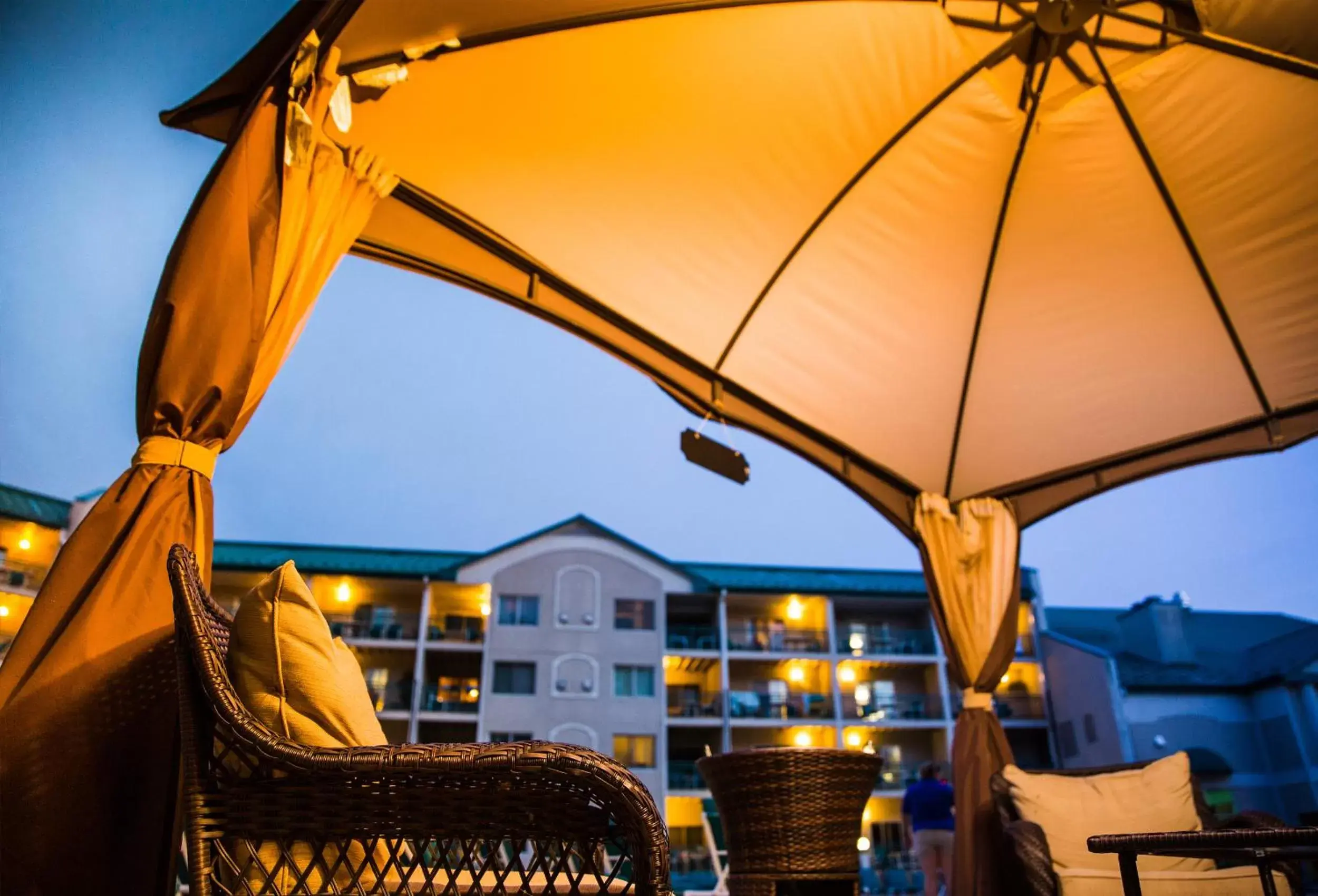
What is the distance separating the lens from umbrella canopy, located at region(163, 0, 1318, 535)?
3.31m

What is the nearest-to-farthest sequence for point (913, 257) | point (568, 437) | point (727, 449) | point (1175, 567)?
point (913, 257)
point (727, 449)
point (1175, 567)
point (568, 437)

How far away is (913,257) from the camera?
4.32 meters

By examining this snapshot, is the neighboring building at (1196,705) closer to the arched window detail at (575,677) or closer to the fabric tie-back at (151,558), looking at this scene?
the arched window detail at (575,677)

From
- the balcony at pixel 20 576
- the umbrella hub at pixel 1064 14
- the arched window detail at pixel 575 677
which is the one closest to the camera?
the umbrella hub at pixel 1064 14

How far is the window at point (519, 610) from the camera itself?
23.3 meters

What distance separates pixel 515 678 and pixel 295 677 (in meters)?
22.3

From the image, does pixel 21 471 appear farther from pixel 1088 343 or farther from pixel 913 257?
A: pixel 1088 343

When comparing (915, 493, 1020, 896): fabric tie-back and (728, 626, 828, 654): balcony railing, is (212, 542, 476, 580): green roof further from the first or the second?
(915, 493, 1020, 896): fabric tie-back

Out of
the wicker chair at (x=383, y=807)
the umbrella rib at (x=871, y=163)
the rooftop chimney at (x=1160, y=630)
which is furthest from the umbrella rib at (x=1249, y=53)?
the rooftop chimney at (x=1160, y=630)

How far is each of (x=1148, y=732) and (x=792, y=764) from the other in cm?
2365

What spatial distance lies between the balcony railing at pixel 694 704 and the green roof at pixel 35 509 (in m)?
14.6

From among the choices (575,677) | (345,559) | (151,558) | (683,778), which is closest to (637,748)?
(683,778)

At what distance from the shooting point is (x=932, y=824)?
6602mm

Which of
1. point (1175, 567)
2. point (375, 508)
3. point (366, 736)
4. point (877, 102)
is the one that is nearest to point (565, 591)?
point (877, 102)
